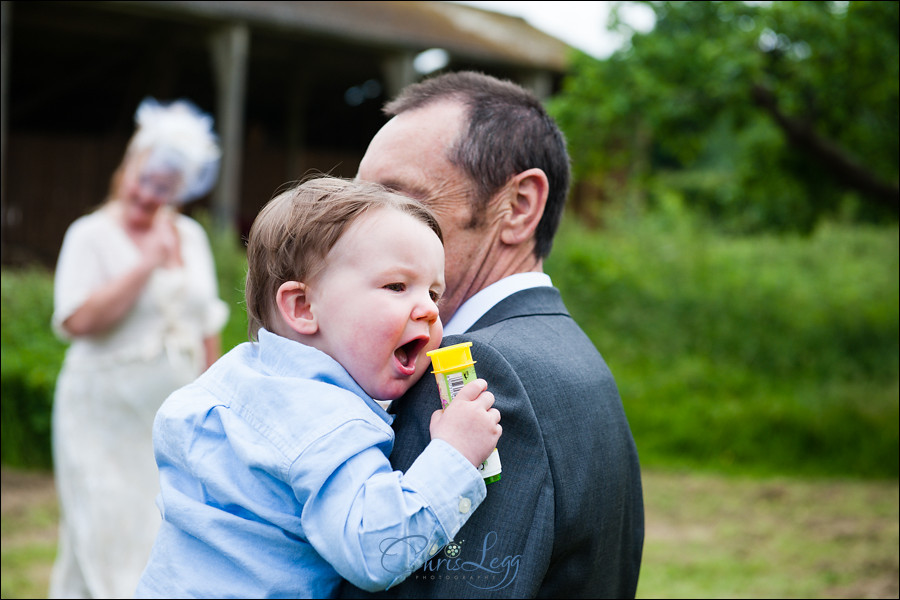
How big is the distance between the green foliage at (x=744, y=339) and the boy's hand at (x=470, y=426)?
197 inches

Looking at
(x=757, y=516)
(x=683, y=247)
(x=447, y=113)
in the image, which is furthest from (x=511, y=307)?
(x=683, y=247)

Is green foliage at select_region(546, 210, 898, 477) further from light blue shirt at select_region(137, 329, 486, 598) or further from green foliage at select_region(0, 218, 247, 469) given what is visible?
light blue shirt at select_region(137, 329, 486, 598)

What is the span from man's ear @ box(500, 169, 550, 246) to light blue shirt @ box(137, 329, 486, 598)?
0.64 meters

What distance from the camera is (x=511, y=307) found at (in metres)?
1.69

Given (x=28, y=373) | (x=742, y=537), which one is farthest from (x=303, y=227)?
(x=28, y=373)

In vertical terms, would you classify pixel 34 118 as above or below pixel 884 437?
above

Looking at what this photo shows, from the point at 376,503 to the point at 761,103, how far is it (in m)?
6.98

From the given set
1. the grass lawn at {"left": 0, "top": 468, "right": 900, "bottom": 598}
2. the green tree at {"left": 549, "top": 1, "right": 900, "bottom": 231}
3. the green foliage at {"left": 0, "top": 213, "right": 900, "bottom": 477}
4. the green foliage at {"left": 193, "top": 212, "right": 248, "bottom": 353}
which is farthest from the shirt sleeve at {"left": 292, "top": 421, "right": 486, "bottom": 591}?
the green foliage at {"left": 193, "top": 212, "right": 248, "bottom": 353}

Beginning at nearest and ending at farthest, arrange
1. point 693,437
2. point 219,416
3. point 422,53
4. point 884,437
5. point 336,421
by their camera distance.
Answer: point 336,421, point 219,416, point 884,437, point 693,437, point 422,53

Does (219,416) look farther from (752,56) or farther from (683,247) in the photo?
(683,247)

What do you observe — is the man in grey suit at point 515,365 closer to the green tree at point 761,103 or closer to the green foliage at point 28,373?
the green foliage at point 28,373

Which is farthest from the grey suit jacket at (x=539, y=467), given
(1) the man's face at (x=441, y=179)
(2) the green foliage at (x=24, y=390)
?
(2) the green foliage at (x=24, y=390)

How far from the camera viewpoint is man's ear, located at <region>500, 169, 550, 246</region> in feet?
6.26

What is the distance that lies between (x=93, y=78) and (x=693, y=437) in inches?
507
